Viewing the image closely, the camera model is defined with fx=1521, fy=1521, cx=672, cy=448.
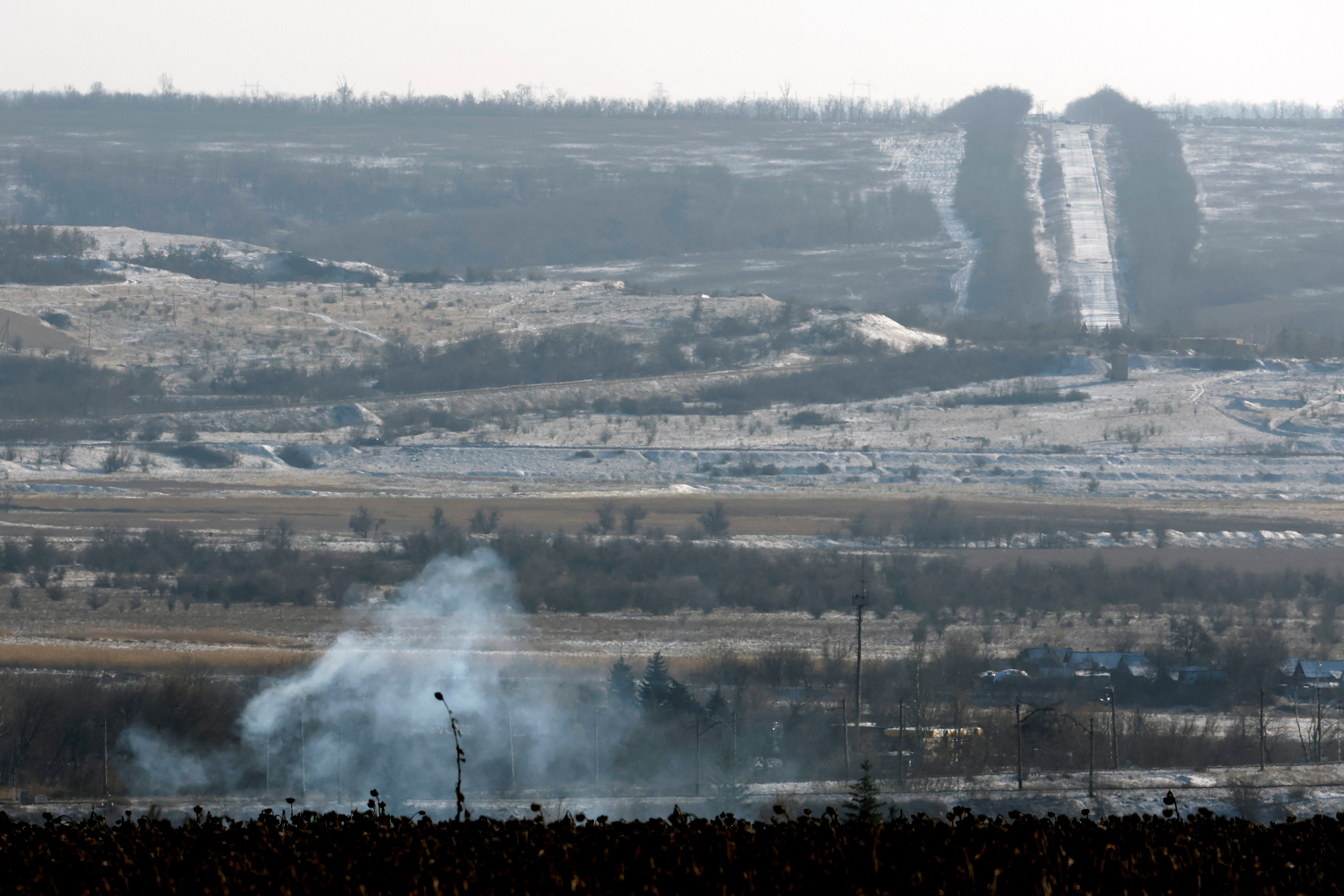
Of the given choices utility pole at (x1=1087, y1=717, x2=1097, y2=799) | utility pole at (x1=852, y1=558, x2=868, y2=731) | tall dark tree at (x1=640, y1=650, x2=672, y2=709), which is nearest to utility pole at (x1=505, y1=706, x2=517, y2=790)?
tall dark tree at (x1=640, y1=650, x2=672, y2=709)

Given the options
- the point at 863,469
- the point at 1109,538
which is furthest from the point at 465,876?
the point at 863,469

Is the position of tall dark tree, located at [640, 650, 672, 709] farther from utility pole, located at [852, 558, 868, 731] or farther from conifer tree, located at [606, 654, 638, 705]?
utility pole, located at [852, 558, 868, 731]

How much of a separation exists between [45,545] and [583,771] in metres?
31.9

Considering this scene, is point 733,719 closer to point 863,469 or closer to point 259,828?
point 259,828

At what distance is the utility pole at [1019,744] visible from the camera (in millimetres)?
30750

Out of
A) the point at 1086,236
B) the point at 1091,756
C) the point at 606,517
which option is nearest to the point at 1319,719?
the point at 1091,756

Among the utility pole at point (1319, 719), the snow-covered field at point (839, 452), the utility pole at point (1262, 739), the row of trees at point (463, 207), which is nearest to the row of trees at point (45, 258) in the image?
the row of trees at point (463, 207)

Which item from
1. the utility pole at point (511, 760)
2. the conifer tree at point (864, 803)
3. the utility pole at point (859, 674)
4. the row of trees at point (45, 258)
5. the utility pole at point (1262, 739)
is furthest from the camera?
the row of trees at point (45, 258)

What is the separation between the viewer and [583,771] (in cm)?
3212

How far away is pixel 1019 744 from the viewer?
1232 inches

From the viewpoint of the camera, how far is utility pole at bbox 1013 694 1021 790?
3075 centimetres

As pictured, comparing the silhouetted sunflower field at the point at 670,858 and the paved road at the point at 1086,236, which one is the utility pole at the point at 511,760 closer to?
the silhouetted sunflower field at the point at 670,858

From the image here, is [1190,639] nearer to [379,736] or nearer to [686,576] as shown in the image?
[686,576]

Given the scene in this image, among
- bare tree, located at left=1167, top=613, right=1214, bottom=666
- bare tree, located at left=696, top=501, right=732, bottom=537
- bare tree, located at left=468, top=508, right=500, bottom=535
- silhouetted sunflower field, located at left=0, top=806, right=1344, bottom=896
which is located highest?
silhouetted sunflower field, located at left=0, top=806, right=1344, bottom=896
